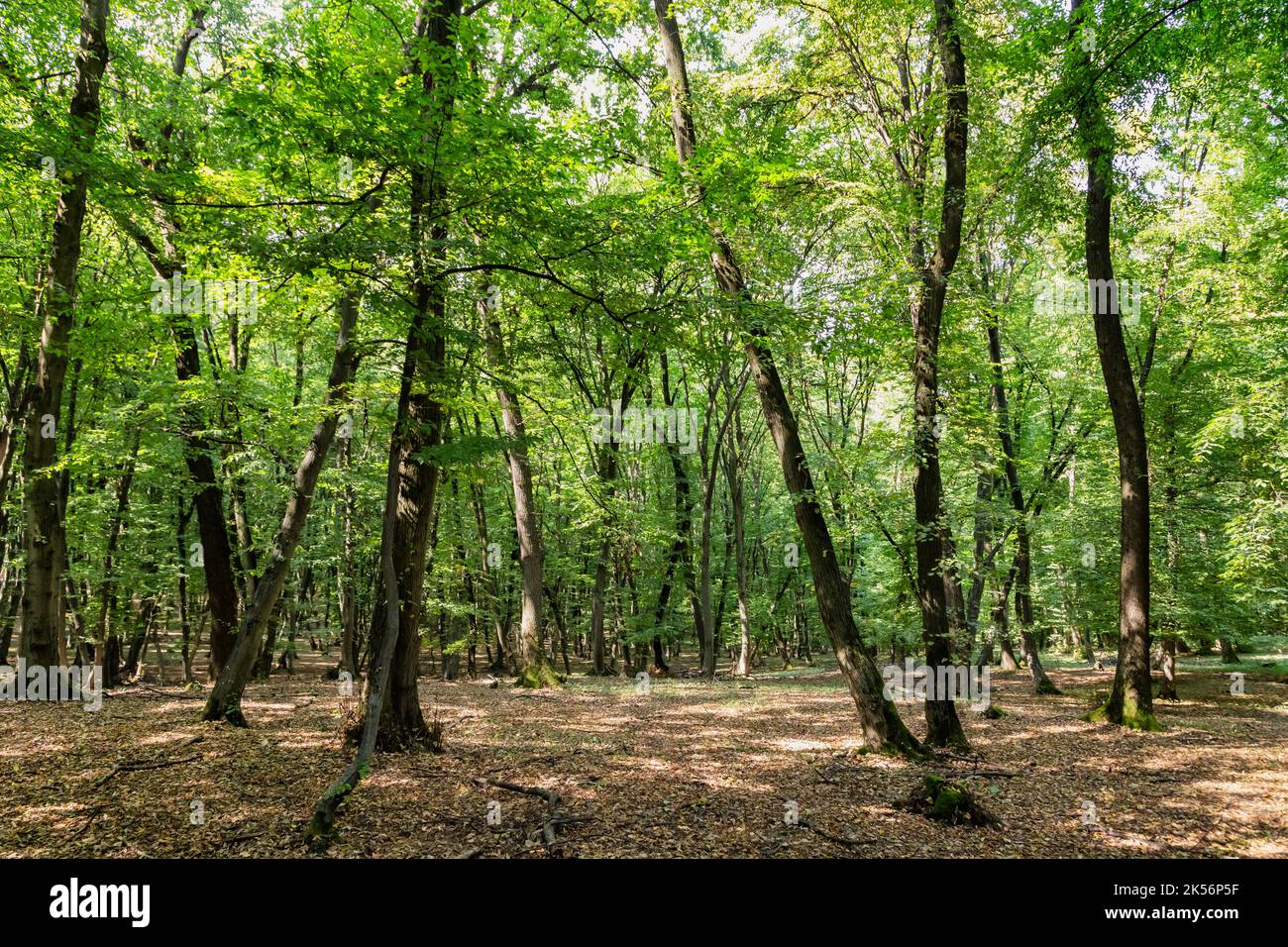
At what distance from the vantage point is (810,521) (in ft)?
27.7

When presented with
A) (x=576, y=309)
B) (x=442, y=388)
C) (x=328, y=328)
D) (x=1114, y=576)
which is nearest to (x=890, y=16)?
(x=576, y=309)

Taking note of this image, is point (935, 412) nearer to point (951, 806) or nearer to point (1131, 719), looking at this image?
point (951, 806)

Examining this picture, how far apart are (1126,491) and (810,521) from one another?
244 inches

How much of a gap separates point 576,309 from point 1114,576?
46.3ft

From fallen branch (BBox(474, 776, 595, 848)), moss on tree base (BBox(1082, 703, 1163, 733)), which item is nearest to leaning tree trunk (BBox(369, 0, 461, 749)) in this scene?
fallen branch (BBox(474, 776, 595, 848))

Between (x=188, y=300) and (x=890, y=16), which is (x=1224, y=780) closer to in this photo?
(x=890, y=16)

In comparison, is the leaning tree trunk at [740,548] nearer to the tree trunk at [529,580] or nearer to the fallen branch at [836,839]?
the tree trunk at [529,580]

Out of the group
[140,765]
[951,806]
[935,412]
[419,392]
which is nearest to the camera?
[951,806]

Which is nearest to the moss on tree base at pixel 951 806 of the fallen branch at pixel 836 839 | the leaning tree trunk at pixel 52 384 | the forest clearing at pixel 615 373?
the forest clearing at pixel 615 373

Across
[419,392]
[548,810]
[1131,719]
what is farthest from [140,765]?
[1131,719]

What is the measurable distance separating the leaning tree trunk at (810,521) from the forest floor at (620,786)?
603mm

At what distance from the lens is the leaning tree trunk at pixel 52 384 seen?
7.13m

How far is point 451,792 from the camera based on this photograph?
610 cm
